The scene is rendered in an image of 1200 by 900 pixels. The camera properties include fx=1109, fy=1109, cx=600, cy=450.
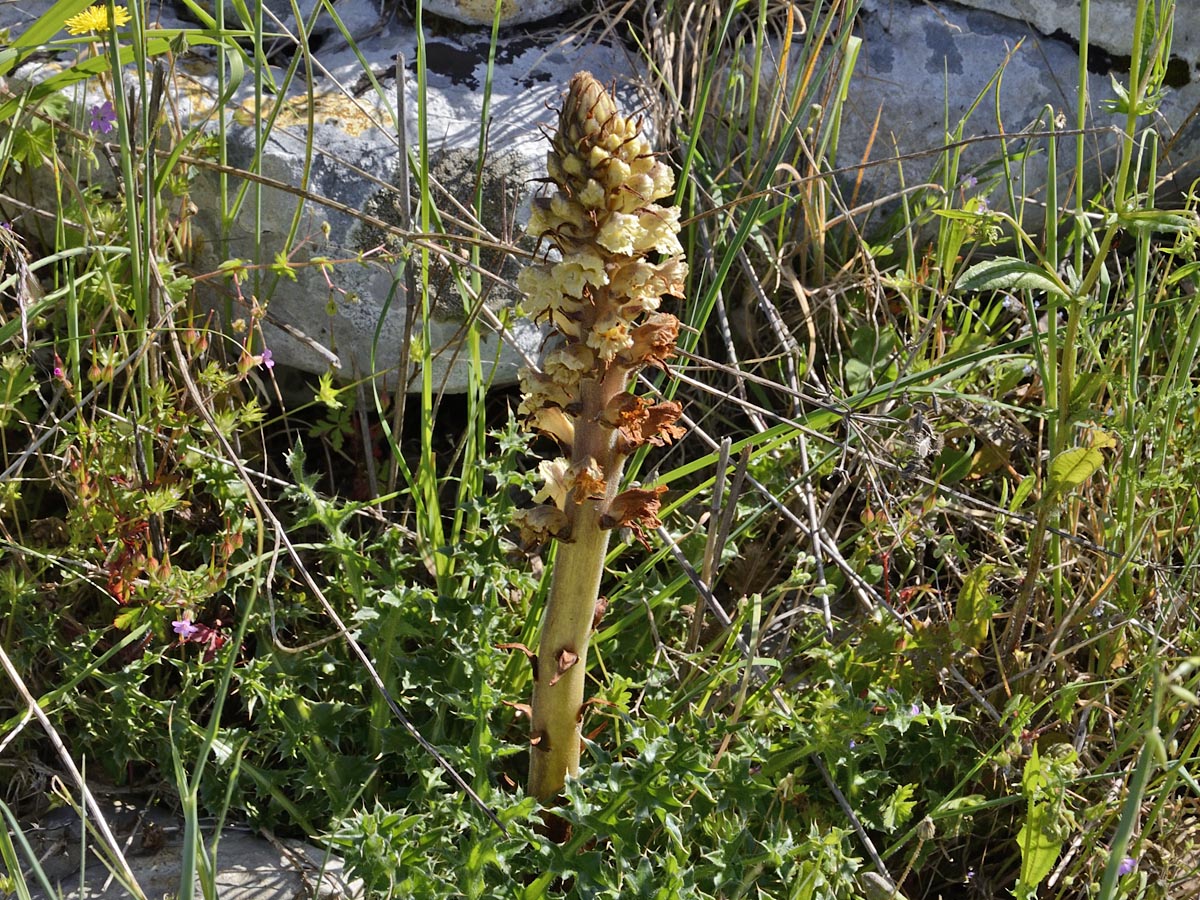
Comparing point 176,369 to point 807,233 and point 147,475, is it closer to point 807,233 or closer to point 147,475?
point 147,475

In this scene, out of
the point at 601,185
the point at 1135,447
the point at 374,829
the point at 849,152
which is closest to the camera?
the point at 601,185

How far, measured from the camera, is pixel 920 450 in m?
2.26

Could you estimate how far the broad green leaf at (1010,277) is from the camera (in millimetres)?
1826

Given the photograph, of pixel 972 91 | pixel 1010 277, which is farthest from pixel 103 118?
pixel 972 91

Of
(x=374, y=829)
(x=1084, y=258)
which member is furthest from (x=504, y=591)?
(x=1084, y=258)

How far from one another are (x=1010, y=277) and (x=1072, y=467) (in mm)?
375

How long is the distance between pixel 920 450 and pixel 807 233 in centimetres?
78

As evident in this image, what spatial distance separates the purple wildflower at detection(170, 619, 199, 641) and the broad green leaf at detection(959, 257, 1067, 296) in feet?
4.75

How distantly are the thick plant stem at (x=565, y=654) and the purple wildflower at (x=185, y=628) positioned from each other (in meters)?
0.64

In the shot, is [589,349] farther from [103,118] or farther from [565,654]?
[103,118]

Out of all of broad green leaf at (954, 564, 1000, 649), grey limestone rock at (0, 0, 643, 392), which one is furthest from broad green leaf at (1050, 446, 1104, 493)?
grey limestone rock at (0, 0, 643, 392)

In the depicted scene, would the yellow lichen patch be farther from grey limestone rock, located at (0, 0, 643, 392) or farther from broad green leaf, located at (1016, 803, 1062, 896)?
broad green leaf, located at (1016, 803, 1062, 896)

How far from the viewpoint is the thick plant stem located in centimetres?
164

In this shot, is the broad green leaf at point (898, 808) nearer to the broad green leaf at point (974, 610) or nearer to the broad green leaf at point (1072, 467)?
the broad green leaf at point (974, 610)
